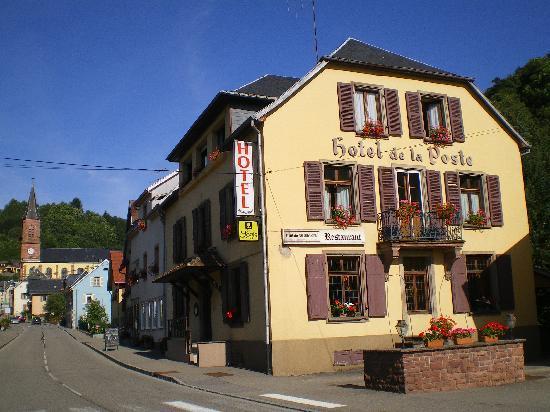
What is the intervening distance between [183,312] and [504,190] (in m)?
14.5

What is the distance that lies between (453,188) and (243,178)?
24.6 ft

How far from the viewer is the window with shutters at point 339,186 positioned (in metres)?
18.9

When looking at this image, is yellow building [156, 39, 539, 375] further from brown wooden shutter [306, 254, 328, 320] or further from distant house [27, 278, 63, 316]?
distant house [27, 278, 63, 316]

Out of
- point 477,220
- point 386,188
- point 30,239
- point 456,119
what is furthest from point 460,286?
point 30,239

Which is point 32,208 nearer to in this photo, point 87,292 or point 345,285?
point 87,292

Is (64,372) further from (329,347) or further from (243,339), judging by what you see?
(329,347)

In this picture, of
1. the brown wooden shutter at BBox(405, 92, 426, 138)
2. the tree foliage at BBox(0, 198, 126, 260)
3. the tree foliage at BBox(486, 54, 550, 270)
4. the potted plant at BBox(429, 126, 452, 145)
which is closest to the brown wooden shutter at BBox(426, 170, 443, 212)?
the potted plant at BBox(429, 126, 452, 145)

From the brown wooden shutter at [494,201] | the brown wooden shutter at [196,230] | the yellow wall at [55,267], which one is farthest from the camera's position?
the yellow wall at [55,267]

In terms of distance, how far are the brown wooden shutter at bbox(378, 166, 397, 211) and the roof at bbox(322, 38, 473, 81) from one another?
142 inches

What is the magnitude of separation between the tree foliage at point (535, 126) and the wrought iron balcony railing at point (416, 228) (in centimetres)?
935

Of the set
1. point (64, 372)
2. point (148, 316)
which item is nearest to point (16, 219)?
point (148, 316)

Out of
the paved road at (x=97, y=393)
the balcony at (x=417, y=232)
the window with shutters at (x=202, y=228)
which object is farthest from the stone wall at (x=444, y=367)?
the window with shutters at (x=202, y=228)

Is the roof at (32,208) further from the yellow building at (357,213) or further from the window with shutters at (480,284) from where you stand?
the window with shutters at (480,284)

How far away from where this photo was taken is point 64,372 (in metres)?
19.8
